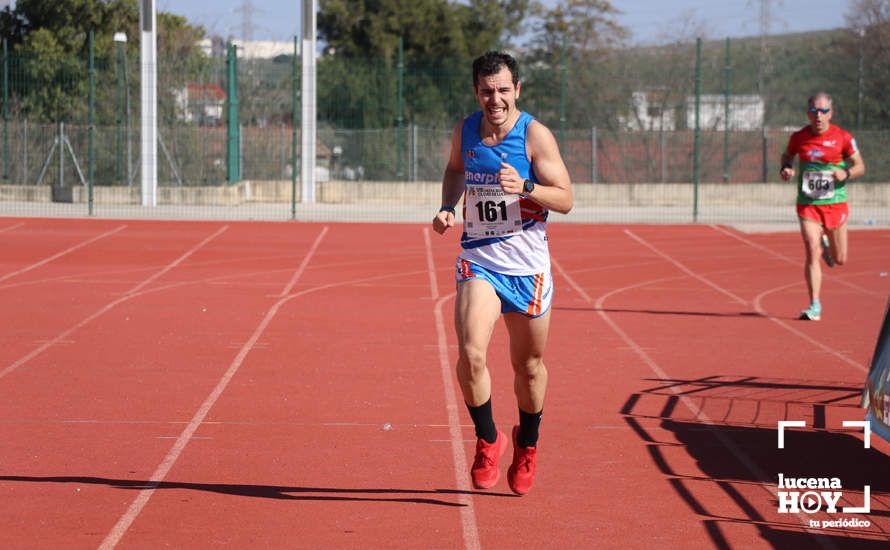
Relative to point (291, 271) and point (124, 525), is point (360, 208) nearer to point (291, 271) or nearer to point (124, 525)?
point (291, 271)

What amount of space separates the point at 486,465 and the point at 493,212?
1.13m

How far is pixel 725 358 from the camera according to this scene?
977 centimetres

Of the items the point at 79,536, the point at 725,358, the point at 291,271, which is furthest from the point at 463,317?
the point at 291,271

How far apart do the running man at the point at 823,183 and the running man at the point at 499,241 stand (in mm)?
6343

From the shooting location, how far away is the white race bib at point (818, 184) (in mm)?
11453

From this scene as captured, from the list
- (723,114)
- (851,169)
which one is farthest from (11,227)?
(723,114)

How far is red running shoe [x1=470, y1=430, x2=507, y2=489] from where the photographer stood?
561 cm

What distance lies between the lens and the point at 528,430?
5828mm

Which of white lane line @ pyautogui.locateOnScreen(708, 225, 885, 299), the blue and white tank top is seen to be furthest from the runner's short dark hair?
white lane line @ pyautogui.locateOnScreen(708, 225, 885, 299)

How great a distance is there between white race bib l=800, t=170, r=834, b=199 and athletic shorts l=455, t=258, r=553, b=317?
256 inches

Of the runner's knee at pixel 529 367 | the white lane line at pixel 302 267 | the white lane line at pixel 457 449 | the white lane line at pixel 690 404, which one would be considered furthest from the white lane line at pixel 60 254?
the runner's knee at pixel 529 367

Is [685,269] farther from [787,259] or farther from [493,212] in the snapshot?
[493,212]

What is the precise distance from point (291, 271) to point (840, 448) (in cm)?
1005

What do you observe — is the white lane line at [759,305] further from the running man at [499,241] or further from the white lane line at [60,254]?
the white lane line at [60,254]
